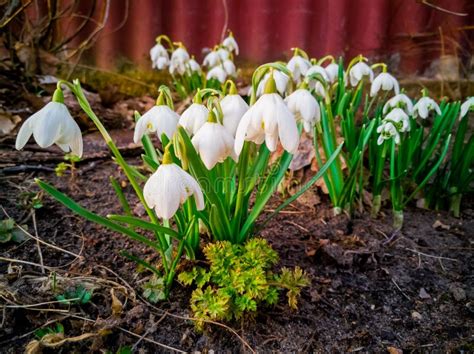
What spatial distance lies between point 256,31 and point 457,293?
2.77m

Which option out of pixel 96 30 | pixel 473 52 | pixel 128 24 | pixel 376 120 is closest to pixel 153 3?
pixel 128 24

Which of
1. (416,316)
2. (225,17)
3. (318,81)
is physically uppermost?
(225,17)

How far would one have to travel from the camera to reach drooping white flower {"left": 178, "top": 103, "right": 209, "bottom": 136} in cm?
108

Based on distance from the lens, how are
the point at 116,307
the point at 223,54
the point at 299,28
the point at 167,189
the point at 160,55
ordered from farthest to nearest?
the point at 299,28
the point at 160,55
the point at 223,54
the point at 116,307
the point at 167,189

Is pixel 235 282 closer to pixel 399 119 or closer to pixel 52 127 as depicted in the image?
pixel 52 127

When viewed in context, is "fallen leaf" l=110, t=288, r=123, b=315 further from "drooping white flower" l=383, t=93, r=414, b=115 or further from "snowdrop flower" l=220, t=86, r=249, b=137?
"drooping white flower" l=383, t=93, r=414, b=115

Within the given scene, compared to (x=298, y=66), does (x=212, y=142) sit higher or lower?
lower

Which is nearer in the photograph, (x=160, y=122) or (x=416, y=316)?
(x=160, y=122)

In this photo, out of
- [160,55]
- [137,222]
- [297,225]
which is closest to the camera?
[137,222]

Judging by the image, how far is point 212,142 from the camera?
0.98 m

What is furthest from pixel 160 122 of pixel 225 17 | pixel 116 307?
pixel 225 17

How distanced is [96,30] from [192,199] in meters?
2.67

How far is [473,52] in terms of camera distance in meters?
3.28

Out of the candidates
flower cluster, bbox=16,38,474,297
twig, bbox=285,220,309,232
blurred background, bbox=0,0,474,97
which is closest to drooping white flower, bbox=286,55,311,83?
flower cluster, bbox=16,38,474,297
